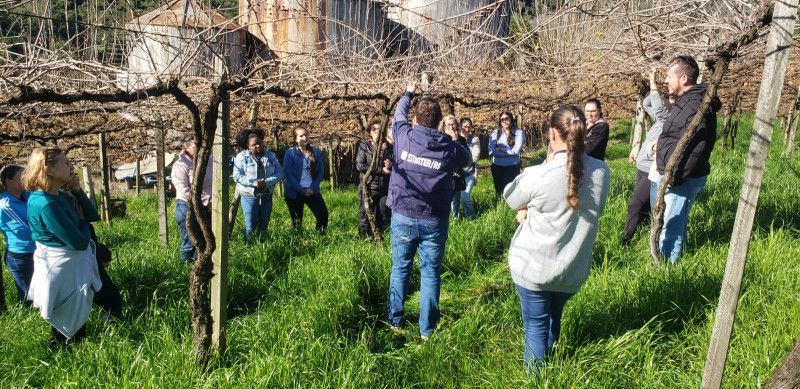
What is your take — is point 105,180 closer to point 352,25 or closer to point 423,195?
point 352,25

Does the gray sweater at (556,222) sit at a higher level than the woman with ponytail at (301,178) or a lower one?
higher

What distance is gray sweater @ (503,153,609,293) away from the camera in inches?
104

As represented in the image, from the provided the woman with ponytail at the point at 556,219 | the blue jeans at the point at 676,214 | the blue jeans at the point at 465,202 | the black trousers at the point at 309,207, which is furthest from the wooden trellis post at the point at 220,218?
the blue jeans at the point at 465,202

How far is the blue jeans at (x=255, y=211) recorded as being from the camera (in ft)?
19.4

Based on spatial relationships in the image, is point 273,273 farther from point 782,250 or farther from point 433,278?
point 782,250

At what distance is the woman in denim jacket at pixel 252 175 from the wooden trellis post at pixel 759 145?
4.52 metres

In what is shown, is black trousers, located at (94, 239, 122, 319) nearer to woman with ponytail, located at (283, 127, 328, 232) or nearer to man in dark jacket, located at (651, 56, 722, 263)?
woman with ponytail, located at (283, 127, 328, 232)

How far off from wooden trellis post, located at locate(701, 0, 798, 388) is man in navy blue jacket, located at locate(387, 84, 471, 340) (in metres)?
1.72

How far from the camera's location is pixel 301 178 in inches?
249

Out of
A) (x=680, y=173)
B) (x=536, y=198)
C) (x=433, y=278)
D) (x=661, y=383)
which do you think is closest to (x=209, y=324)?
(x=433, y=278)

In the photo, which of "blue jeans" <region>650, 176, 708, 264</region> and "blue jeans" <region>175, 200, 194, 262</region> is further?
"blue jeans" <region>175, 200, 194, 262</region>

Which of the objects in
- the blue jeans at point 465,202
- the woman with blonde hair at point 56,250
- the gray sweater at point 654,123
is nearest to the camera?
the woman with blonde hair at point 56,250

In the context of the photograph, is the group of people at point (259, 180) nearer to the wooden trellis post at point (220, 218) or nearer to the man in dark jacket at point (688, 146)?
the wooden trellis post at point (220, 218)

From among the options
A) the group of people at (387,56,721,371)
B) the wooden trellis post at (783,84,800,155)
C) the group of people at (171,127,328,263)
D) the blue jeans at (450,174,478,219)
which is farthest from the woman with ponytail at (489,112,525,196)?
the wooden trellis post at (783,84,800,155)
